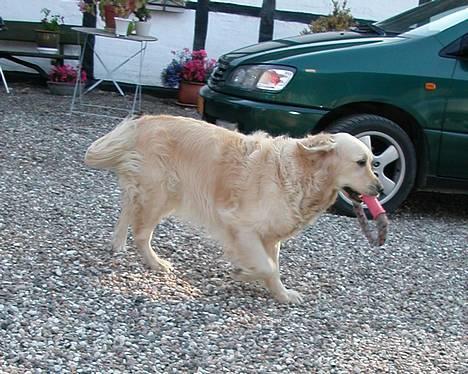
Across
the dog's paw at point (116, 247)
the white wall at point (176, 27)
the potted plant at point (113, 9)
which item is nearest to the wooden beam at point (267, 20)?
the white wall at point (176, 27)

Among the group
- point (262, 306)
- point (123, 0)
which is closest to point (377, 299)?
point (262, 306)

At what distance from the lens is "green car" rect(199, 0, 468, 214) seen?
5805 mm

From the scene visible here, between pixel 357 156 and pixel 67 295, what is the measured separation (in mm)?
1662

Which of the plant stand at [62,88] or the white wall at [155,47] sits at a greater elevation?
the white wall at [155,47]

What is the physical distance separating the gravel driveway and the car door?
22.2 inches

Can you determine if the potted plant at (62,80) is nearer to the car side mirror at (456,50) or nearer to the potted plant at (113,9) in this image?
the potted plant at (113,9)

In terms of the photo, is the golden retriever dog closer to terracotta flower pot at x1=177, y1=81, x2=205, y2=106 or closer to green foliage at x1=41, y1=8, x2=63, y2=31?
terracotta flower pot at x1=177, y1=81, x2=205, y2=106

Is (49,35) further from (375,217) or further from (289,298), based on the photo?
(289,298)

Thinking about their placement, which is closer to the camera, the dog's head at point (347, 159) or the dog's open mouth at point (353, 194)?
the dog's head at point (347, 159)

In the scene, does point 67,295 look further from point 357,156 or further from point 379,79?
point 379,79

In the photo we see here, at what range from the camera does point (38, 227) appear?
4.80m

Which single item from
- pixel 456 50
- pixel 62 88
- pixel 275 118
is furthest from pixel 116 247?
pixel 62 88

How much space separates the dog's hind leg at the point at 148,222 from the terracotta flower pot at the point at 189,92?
20.7 ft

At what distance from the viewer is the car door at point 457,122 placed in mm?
5906
